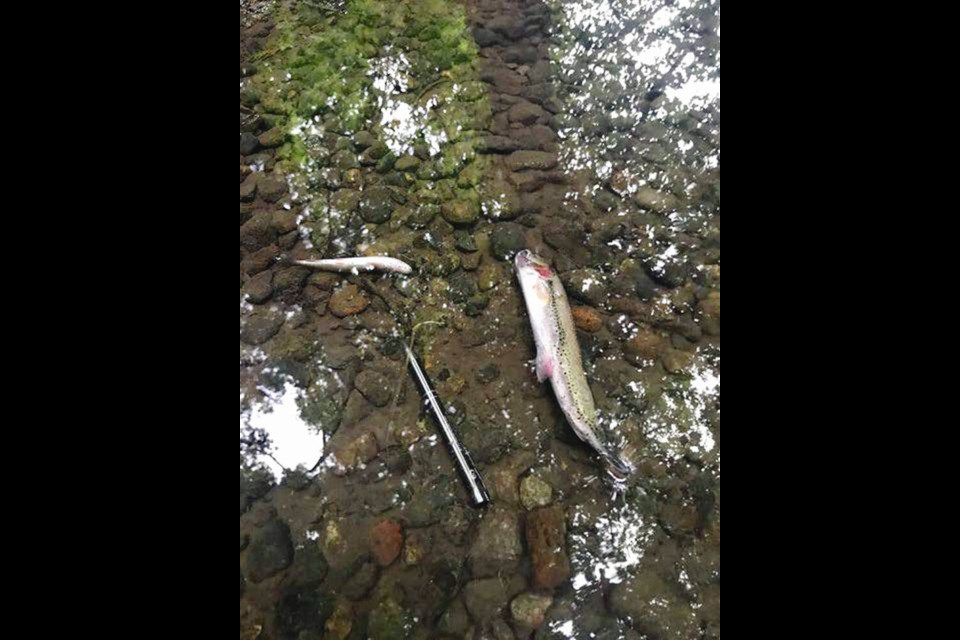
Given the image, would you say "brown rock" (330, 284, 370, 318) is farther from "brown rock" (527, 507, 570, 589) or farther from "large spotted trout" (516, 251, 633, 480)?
"brown rock" (527, 507, 570, 589)

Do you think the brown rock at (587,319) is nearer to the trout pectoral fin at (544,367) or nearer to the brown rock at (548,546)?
the trout pectoral fin at (544,367)

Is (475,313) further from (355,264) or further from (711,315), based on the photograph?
→ (711,315)

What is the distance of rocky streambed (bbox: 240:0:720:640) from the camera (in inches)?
95.5

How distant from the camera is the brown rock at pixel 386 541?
7.97 ft

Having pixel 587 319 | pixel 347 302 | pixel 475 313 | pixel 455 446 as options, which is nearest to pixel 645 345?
pixel 587 319

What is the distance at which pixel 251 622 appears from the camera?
7.55ft

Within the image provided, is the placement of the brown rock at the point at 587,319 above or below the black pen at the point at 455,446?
above

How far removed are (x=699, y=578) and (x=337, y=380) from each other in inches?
75.6

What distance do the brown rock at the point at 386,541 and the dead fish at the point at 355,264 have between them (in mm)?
1260

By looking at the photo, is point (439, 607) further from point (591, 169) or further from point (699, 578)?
point (591, 169)

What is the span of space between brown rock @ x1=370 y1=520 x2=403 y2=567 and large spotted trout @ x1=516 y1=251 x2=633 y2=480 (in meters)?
0.96

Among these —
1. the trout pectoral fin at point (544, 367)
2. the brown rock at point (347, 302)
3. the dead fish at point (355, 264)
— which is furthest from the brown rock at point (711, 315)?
the brown rock at point (347, 302)
